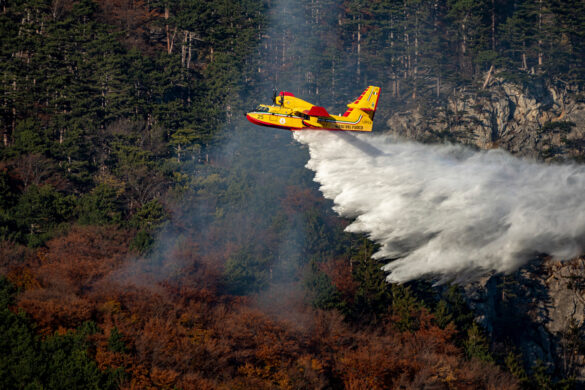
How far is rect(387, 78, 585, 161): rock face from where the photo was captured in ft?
233

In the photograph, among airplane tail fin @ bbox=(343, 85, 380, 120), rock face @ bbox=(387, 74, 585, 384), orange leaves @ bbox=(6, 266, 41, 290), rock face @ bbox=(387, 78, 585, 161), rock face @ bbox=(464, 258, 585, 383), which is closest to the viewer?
airplane tail fin @ bbox=(343, 85, 380, 120)

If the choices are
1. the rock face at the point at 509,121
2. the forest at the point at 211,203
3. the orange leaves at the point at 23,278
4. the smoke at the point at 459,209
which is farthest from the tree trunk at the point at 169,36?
the smoke at the point at 459,209

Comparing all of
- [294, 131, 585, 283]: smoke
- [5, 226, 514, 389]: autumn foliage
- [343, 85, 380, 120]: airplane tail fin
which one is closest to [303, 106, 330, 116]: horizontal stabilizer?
[343, 85, 380, 120]: airplane tail fin

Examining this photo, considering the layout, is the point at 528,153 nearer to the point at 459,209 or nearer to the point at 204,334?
the point at 204,334

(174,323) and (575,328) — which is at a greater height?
(174,323)

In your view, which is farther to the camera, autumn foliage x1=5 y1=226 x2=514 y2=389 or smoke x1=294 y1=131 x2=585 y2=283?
autumn foliage x1=5 y1=226 x2=514 y2=389

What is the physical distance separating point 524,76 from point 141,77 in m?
42.7

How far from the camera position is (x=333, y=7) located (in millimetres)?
84750

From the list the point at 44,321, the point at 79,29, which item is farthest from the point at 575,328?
the point at 79,29

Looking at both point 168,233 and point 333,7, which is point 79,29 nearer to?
point 168,233

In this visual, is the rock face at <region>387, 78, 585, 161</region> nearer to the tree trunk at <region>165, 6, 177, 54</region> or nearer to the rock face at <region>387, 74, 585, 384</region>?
the rock face at <region>387, 74, 585, 384</region>

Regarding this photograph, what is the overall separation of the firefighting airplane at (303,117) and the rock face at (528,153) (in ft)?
112

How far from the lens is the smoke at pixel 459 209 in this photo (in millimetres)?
26750

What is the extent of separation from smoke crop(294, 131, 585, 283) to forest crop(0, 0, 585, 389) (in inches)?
670
